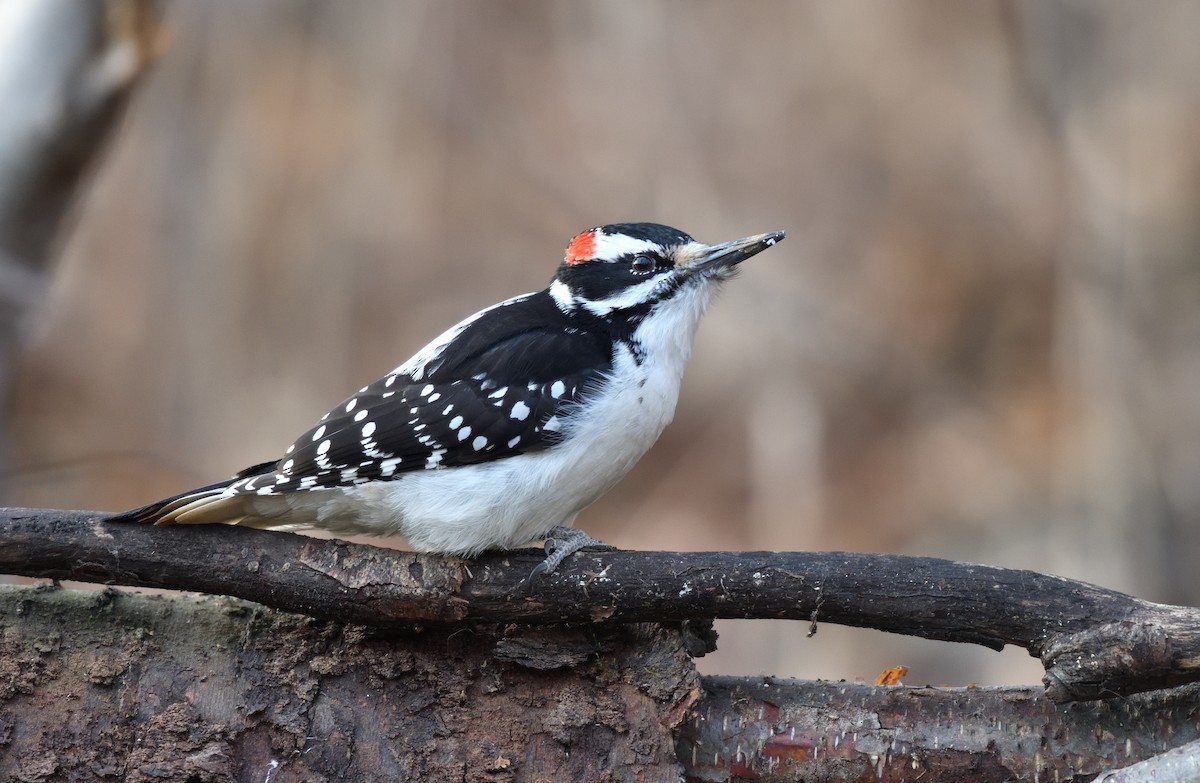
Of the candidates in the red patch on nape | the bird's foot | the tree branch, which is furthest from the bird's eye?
the tree branch

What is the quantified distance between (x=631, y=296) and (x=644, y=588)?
1.02m

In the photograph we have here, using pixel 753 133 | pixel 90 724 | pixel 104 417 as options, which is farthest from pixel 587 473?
pixel 104 417

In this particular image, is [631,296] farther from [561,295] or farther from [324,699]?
[324,699]

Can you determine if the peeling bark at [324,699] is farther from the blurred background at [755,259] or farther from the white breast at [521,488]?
the blurred background at [755,259]

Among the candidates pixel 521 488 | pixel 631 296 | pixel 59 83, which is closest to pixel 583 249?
pixel 631 296

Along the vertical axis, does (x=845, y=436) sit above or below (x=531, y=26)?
below

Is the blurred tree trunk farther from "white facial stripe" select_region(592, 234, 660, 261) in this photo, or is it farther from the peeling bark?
"white facial stripe" select_region(592, 234, 660, 261)

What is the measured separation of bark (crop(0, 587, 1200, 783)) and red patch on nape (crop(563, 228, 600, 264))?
3.90 feet

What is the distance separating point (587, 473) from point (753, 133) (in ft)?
20.7

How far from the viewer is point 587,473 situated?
295cm

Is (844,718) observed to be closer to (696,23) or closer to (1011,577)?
(1011,577)

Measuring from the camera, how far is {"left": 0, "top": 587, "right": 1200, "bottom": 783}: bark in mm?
2562

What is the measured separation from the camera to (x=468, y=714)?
264 cm

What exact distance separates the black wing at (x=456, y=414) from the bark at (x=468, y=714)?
0.45 m
